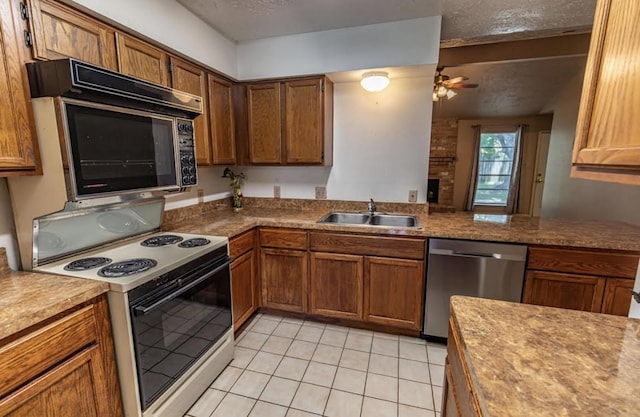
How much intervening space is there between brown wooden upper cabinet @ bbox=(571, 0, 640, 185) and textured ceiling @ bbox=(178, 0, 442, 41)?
156 centimetres

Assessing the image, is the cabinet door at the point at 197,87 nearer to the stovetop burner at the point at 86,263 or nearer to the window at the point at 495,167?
the stovetop burner at the point at 86,263

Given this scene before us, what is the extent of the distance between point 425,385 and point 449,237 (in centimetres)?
97

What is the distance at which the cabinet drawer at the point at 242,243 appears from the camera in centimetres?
212

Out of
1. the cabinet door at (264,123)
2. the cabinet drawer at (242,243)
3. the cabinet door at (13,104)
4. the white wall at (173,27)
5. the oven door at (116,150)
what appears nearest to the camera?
the cabinet door at (13,104)

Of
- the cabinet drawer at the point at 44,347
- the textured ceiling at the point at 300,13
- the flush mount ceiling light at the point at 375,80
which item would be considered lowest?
the cabinet drawer at the point at 44,347

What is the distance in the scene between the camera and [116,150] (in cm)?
143

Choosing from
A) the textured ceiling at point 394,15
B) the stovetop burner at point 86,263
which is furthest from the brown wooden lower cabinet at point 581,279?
the stovetop burner at point 86,263

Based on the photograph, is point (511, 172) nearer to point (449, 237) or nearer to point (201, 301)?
point (449, 237)

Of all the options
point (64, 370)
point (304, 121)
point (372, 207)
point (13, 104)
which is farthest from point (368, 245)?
point (13, 104)

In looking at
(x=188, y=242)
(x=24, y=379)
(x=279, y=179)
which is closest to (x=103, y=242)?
(x=188, y=242)

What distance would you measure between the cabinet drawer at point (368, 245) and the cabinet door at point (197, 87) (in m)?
1.09

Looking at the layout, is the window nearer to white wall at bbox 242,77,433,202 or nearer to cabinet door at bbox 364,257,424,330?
white wall at bbox 242,77,433,202

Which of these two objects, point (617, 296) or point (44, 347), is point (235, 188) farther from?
point (617, 296)

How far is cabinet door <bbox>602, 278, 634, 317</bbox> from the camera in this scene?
180 cm
